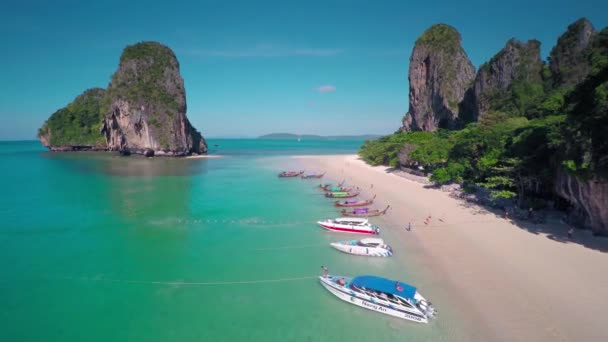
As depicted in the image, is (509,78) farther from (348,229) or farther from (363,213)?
(348,229)

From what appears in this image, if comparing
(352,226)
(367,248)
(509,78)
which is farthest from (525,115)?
(367,248)

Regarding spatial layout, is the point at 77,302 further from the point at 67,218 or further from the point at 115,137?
the point at 115,137

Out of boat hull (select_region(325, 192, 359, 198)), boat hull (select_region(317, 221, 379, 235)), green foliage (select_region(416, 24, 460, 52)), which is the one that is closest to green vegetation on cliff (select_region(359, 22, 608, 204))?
boat hull (select_region(325, 192, 359, 198))

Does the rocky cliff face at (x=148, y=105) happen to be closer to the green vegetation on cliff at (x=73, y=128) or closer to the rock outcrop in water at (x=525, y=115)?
the green vegetation on cliff at (x=73, y=128)

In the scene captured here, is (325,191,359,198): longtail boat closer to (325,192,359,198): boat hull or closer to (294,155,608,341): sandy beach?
(325,192,359,198): boat hull

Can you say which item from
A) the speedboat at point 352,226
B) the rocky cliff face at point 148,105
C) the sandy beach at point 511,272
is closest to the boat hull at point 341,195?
the sandy beach at point 511,272

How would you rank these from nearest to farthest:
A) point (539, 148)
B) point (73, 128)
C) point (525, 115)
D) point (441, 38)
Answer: point (539, 148)
point (525, 115)
point (441, 38)
point (73, 128)

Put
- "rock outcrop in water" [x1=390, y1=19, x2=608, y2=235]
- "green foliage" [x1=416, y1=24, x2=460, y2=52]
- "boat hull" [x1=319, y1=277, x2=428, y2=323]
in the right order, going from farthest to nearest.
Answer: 1. "green foliage" [x1=416, y1=24, x2=460, y2=52]
2. "rock outcrop in water" [x1=390, y1=19, x2=608, y2=235]
3. "boat hull" [x1=319, y1=277, x2=428, y2=323]
